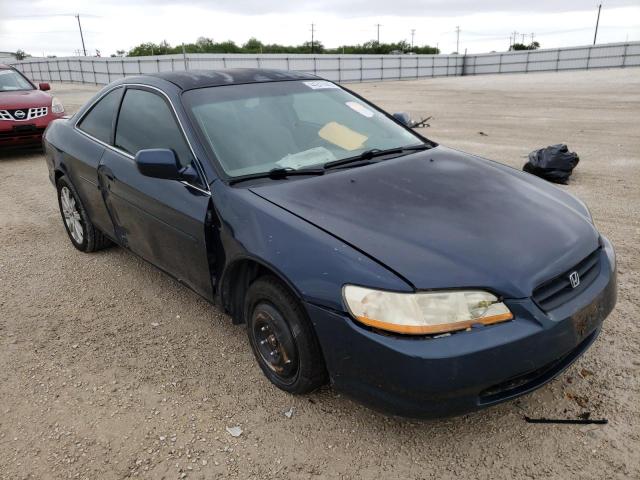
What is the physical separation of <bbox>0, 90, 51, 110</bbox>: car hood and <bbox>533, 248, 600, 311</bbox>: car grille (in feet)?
29.8

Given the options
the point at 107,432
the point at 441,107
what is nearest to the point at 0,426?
the point at 107,432

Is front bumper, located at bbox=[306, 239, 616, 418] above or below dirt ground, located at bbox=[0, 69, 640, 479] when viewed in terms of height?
above

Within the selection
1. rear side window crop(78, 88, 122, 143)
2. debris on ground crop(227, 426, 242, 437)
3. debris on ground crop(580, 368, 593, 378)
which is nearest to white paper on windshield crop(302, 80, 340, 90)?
rear side window crop(78, 88, 122, 143)

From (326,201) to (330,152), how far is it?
647 mm

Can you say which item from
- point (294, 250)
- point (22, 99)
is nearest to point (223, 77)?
point (294, 250)

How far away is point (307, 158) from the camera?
2908mm

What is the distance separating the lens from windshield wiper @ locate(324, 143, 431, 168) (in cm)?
289

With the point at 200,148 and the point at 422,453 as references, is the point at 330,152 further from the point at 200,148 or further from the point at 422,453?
the point at 422,453

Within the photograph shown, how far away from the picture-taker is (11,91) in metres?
9.13

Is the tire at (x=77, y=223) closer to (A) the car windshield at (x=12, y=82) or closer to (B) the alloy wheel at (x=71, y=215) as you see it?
(B) the alloy wheel at (x=71, y=215)

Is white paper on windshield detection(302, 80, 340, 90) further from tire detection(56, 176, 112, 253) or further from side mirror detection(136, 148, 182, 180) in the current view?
tire detection(56, 176, 112, 253)

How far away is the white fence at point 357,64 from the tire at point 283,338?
28.7m

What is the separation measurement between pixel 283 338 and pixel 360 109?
72.8 inches

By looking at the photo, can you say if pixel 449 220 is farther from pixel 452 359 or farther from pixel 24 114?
pixel 24 114
